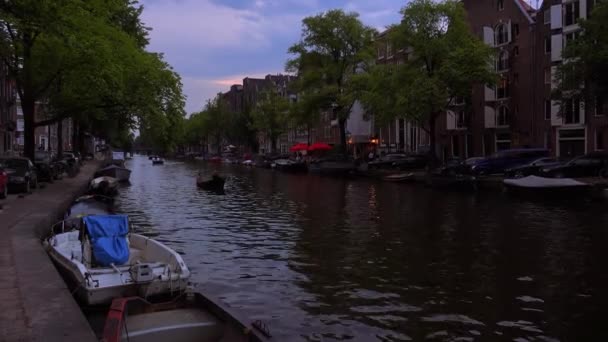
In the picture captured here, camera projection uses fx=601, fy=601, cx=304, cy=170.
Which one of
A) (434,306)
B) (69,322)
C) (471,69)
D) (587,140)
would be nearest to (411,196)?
(471,69)

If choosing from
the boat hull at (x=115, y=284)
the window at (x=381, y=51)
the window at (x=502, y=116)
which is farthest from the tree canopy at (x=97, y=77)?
the window at (x=381, y=51)

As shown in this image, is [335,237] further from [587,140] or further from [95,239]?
[587,140]

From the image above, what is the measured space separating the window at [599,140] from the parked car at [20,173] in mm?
38913

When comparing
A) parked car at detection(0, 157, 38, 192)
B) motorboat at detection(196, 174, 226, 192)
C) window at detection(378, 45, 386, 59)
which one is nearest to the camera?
parked car at detection(0, 157, 38, 192)

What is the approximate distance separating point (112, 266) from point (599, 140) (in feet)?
142

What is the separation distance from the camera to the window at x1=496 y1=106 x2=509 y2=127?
2179 inches

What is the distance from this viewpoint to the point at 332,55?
210ft

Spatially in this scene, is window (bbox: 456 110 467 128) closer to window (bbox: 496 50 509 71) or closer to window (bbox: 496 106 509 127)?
window (bbox: 496 106 509 127)

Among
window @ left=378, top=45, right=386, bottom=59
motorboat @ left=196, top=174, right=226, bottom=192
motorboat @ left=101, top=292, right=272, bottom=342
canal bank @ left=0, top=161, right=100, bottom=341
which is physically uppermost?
window @ left=378, top=45, right=386, bottom=59

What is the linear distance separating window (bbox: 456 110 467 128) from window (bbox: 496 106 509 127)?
446cm

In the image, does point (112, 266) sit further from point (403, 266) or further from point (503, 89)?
point (503, 89)

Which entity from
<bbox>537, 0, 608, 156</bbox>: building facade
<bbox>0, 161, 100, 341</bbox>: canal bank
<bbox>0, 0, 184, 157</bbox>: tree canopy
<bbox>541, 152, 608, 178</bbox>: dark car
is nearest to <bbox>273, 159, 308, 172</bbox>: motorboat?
<bbox>537, 0, 608, 156</bbox>: building facade

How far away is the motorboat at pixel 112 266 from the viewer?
10.5 m

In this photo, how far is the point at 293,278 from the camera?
43.5ft
